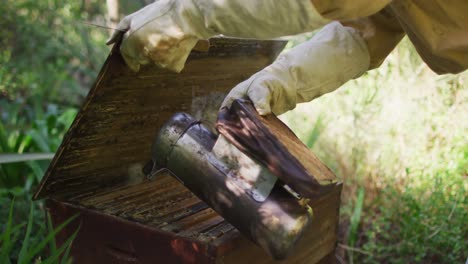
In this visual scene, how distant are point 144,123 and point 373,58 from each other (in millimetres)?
838

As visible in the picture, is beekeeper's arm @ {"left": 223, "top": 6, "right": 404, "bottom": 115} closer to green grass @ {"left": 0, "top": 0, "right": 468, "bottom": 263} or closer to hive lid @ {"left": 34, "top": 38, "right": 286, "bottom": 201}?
hive lid @ {"left": 34, "top": 38, "right": 286, "bottom": 201}

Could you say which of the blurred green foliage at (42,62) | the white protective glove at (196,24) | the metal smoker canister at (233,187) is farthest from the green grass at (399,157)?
the blurred green foliage at (42,62)

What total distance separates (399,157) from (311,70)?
1534 millimetres

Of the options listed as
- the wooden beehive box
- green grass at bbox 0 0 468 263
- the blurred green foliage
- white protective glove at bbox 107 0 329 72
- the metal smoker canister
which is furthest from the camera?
the blurred green foliage

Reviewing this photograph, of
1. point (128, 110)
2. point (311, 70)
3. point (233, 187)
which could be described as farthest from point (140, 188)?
Answer: point (311, 70)

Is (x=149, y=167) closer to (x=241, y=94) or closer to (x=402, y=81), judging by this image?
(x=241, y=94)

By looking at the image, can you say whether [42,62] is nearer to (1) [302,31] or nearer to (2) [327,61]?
(2) [327,61]

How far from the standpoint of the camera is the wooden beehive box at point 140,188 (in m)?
1.51

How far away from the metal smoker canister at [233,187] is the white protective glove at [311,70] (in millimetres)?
158

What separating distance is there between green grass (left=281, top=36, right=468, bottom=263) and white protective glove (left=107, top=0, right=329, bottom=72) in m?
1.62

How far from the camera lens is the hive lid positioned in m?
1.60

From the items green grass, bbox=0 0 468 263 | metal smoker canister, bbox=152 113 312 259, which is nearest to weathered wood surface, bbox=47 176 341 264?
metal smoker canister, bbox=152 113 312 259

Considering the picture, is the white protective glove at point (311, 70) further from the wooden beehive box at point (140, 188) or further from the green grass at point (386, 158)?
the green grass at point (386, 158)

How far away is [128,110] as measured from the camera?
1.77 metres
